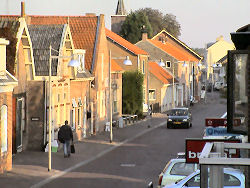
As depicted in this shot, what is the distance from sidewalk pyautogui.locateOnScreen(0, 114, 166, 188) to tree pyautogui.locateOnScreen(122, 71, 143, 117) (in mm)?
13815

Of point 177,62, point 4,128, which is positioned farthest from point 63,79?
point 177,62

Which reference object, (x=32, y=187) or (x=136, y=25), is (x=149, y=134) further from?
(x=136, y=25)

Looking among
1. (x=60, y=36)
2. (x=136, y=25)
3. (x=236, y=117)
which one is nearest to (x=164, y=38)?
(x=136, y=25)

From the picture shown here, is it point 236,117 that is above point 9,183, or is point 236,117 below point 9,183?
above

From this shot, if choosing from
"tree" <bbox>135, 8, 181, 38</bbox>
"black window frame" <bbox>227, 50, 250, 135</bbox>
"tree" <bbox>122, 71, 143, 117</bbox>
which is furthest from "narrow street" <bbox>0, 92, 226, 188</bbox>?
"tree" <bbox>135, 8, 181, 38</bbox>

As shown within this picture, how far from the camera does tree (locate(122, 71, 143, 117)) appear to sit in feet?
200

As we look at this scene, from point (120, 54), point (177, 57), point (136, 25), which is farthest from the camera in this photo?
point (136, 25)

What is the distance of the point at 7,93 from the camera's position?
86.4 ft

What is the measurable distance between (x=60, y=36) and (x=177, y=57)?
2037 inches

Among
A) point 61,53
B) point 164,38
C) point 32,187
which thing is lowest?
point 32,187

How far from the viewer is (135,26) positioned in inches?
4432

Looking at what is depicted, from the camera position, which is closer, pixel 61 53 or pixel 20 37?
pixel 20 37

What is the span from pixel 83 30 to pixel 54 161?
1879 cm

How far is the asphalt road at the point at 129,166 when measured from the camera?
2448cm
